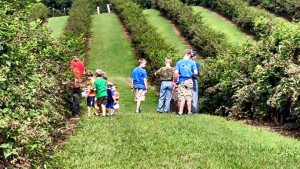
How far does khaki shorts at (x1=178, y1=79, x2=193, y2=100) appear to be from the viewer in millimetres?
15320

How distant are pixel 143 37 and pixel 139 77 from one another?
15727 mm

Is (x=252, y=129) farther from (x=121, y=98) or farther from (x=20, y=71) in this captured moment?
(x=121, y=98)

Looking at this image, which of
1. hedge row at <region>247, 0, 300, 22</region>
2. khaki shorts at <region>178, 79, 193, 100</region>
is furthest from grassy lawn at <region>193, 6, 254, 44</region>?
khaki shorts at <region>178, 79, 193, 100</region>

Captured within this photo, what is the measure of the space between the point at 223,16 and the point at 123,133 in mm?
33509

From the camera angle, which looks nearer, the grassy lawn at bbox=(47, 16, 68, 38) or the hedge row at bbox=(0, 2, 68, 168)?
the hedge row at bbox=(0, 2, 68, 168)

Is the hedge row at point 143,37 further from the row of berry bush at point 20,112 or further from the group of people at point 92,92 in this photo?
the row of berry bush at point 20,112

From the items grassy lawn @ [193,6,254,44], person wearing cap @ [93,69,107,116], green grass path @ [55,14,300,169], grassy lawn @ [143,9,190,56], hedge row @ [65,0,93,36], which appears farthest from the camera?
hedge row @ [65,0,93,36]

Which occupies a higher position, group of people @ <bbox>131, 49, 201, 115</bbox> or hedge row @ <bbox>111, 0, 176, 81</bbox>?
group of people @ <bbox>131, 49, 201, 115</bbox>

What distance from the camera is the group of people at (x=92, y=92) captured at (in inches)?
598

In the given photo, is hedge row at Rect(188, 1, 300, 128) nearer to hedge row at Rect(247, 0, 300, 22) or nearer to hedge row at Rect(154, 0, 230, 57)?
hedge row at Rect(154, 0, 230, 57)

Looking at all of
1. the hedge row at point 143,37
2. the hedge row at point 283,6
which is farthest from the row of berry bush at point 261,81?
the hedge row at point 283,6

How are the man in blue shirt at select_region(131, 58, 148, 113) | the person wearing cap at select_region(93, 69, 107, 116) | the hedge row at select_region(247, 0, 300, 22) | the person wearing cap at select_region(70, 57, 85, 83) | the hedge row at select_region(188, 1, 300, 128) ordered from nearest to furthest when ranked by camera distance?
the hedge row at select_region(188, 1, 300, 128)
the person wearing cap at select_region(93, 69, 107, 116)
the person wearing cap at select_region(70, 57, 85, 83)
the man in blue shirt at select_region(131, 58, 148, 113)
the hedge row at select_region(247, 0, 300, 22)

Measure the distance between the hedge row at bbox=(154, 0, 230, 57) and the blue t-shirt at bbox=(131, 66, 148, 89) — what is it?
963cm

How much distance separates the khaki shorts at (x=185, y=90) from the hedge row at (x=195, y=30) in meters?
10.7
